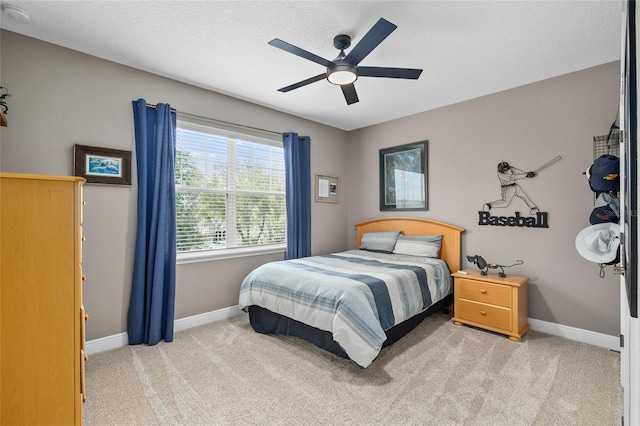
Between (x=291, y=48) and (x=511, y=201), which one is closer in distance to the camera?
(x=291, y=48)

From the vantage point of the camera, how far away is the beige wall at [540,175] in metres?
2.73

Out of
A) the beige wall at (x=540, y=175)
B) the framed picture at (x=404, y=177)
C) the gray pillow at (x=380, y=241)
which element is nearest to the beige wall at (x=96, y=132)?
the gray pillow at (x=380, y=241)

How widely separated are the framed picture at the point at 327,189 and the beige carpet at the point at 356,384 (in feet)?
7.19

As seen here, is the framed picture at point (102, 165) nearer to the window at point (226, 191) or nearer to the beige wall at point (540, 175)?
the window at point (226, 191)

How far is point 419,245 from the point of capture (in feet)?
12.1

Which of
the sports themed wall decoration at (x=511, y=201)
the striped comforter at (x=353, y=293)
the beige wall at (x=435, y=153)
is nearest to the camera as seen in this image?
the striped comforter at (x=353, y=293)

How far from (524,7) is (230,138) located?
114 inches

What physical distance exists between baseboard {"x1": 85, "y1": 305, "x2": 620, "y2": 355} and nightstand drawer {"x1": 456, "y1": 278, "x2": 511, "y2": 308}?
0.56m

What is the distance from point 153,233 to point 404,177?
3141 millimetres

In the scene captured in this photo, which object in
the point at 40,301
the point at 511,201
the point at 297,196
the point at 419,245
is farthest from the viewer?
the point at 297,196

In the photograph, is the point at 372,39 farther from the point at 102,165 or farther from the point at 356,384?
the point at 102,165

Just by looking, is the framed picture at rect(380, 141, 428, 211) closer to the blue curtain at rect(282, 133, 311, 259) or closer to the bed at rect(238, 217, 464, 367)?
the bed at rect(238, 217, 464, 367)

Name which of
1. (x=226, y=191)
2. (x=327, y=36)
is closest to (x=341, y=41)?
(x=327, y=36)

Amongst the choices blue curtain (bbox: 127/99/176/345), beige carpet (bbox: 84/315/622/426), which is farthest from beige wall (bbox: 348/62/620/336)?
blue curtain (bbox: 127/99/176/345)
